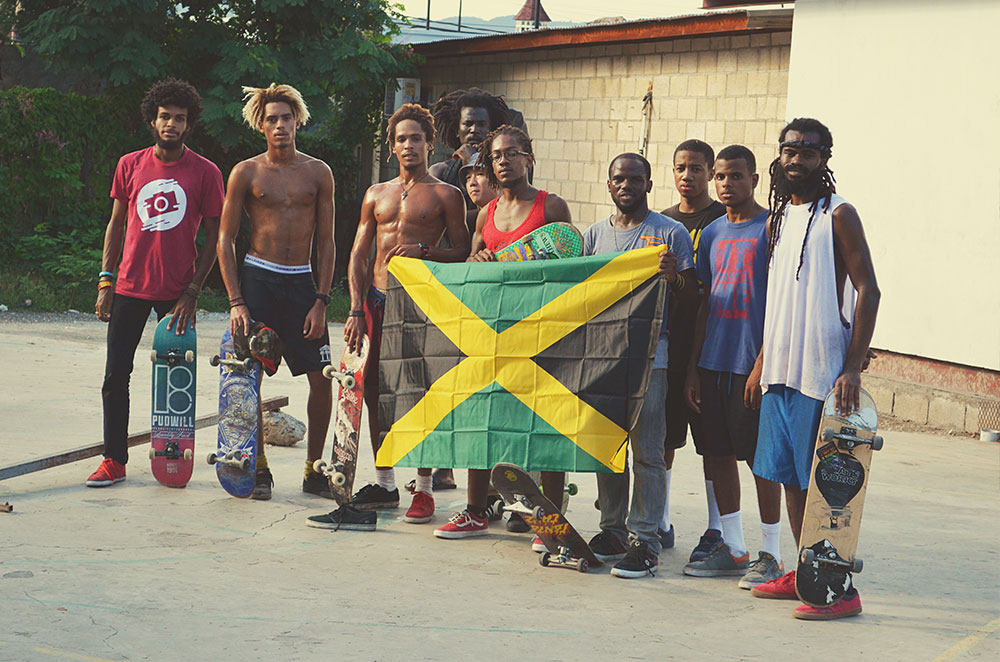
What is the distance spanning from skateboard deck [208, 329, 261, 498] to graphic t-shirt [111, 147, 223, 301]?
550mm

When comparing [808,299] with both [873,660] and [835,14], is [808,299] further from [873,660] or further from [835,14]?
[835,14]

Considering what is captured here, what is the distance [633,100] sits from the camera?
13.6 meters

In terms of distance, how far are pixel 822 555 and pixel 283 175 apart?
11.8 feet

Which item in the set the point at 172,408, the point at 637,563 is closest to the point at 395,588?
the point at 637,563

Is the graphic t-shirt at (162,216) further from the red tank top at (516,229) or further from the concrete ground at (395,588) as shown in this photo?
the red tank top at (516,229)

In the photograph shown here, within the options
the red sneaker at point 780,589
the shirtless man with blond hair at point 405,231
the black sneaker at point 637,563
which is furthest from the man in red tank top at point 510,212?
the red sneaker at point 780,589

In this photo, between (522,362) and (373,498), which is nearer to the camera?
(522,362)

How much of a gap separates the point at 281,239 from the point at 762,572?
3.16 m

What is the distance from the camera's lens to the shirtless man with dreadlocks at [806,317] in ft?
15.3

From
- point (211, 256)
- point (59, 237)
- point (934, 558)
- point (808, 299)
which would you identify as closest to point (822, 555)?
point (808, 299)

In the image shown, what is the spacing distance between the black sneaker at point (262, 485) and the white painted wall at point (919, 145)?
6.32m

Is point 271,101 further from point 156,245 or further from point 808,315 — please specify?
point 808,315

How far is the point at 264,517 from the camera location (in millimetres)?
6059

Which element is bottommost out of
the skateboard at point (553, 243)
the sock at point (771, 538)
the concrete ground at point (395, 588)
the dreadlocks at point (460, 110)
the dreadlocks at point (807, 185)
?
the concrete ground at point (395, 588)
